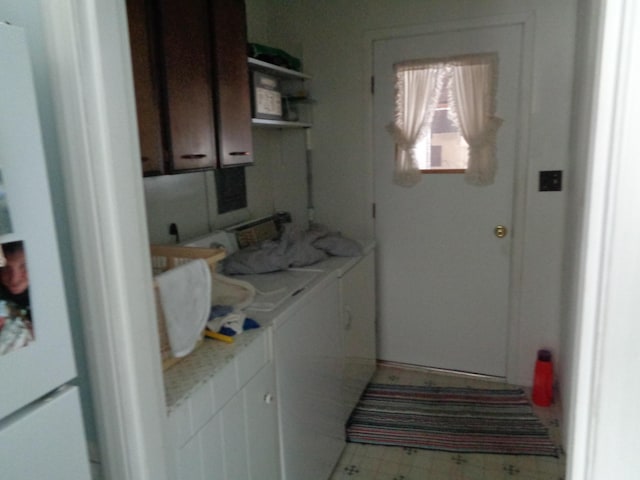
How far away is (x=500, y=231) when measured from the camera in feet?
8.72

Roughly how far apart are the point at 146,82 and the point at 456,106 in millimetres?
1746

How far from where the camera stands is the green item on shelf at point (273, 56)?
7.11ft

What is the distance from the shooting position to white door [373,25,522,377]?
8.34ft

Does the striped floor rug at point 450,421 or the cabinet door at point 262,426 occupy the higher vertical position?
the cabinet door at point 262,426

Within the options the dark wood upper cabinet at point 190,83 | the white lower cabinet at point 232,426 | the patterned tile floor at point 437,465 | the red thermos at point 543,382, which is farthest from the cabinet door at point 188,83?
the red thermos at point 543,382

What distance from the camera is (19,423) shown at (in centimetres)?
72

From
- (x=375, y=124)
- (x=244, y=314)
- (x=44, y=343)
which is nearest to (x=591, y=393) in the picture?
(x=44, y=343)

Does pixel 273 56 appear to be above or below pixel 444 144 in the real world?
above

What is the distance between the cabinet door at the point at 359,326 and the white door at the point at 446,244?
0.24 meters

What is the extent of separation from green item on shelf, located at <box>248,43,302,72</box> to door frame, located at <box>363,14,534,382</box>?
43 centimetres

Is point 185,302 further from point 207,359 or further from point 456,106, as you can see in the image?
point 456,106

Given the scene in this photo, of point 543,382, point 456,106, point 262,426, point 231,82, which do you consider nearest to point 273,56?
point 231,82

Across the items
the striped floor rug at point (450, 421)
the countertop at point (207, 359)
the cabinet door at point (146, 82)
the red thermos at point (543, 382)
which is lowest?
the striped floor rug at point (450, 421)

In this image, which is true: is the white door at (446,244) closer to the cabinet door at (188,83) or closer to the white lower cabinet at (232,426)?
the cabinet door at (188,83)
